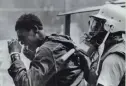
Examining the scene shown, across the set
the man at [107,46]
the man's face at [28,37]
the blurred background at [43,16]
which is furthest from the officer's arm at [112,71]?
the man's face at [28,37]

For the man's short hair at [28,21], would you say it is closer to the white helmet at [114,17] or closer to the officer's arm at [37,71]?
the officer's arm at [37,71]

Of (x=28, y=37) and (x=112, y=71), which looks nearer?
(x=112, y=71)

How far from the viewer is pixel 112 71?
111 inches

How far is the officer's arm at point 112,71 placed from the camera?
9.22 feet

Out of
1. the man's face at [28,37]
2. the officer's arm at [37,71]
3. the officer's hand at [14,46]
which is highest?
the man's face at [28,37]

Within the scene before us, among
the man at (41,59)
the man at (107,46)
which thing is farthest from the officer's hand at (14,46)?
the man at (107,46)

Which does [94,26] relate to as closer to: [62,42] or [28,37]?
[62,42]

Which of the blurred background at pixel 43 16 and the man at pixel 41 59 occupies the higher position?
the blurred background at pixel 43 16

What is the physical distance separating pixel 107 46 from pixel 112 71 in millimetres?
180

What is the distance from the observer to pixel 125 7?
286 cm

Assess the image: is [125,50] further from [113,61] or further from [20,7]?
[20,7]

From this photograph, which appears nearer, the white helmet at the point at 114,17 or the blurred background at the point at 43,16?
the white helmet at the point at 114,17

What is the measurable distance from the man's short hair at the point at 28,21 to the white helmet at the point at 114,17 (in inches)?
16.4

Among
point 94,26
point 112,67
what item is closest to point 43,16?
Answer: point 94,26
